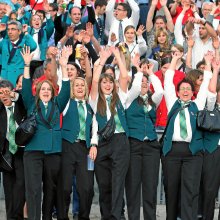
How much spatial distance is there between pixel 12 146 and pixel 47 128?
658mm

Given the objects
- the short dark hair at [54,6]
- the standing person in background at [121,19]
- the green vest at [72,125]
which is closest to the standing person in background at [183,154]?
the green vest at [72,125]

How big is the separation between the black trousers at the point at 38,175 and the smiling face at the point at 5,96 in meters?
0.82

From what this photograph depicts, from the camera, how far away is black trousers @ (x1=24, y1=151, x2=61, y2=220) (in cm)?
1195

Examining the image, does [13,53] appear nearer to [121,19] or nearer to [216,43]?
[121,19]

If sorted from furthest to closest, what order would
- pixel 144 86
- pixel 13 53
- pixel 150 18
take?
pixel 150 18
pixel 13 53
pixel 144 86

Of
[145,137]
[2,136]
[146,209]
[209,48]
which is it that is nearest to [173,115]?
[145,137]

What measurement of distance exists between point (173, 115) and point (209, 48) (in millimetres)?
4243

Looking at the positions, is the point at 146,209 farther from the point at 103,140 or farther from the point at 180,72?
the point at 180,72

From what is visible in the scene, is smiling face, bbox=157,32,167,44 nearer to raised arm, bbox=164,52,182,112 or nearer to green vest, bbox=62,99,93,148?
raised arm, bbox=164,52,182,112

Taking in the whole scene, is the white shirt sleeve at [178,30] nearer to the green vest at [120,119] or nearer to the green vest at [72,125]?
the green vest at [120,119]

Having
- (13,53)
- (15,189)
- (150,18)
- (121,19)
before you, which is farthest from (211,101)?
(150,18)

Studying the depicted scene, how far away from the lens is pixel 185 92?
1213 centimetres

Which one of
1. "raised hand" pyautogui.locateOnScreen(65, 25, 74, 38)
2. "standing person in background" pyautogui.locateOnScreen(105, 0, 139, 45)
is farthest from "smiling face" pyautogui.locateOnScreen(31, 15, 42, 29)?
"standing person in background" pyautogui.locateOnScreen(105, 0, 139, 45)

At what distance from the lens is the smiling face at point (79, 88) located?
40.5 ft
